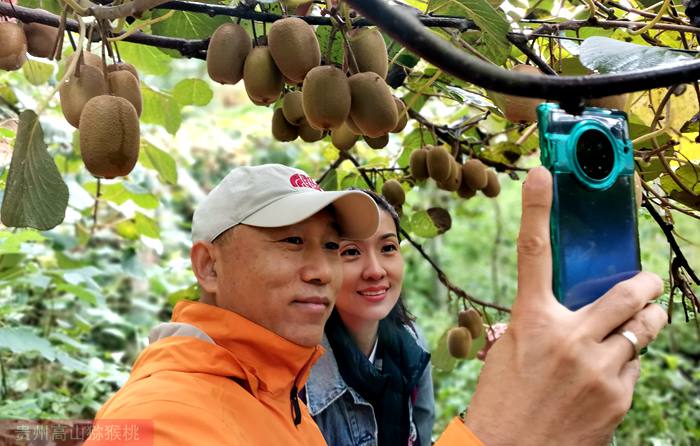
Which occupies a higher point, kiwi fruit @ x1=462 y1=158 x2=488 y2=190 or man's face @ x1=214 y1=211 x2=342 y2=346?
man's face @ x1=214 y1=211 x2=342 y2=346

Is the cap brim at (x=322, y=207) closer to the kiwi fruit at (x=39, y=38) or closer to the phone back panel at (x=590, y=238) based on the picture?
the kiwi fruit at (x=39, y=38)

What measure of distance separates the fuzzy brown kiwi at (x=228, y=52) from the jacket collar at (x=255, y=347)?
0.36 metres

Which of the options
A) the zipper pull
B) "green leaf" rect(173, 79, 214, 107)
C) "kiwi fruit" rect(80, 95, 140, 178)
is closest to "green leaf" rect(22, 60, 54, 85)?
"green leaf" rect(173, 79, 214, 107)

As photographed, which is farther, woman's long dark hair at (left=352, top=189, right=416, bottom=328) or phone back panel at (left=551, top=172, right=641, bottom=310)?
woman's long dark hair at (left=352, top=189, right=416, bottom=328)

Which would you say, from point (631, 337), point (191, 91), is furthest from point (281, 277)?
point (191, 91)

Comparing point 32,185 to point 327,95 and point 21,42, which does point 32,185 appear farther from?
point 327,95

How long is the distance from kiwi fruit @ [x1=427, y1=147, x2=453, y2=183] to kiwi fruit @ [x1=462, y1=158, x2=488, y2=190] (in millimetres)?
105

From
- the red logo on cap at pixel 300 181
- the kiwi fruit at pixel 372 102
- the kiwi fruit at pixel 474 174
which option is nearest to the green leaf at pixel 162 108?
the red logo on cap at pixel 300 181

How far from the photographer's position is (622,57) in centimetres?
83

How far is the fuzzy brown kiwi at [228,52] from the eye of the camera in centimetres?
105

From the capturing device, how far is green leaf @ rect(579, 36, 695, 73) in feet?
2.65

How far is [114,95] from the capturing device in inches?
37.7

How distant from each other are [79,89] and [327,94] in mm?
314

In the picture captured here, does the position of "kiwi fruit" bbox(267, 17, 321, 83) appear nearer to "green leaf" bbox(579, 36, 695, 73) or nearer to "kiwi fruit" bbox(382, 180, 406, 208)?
"green leaf" bbox(579, 36, 695, 73)
